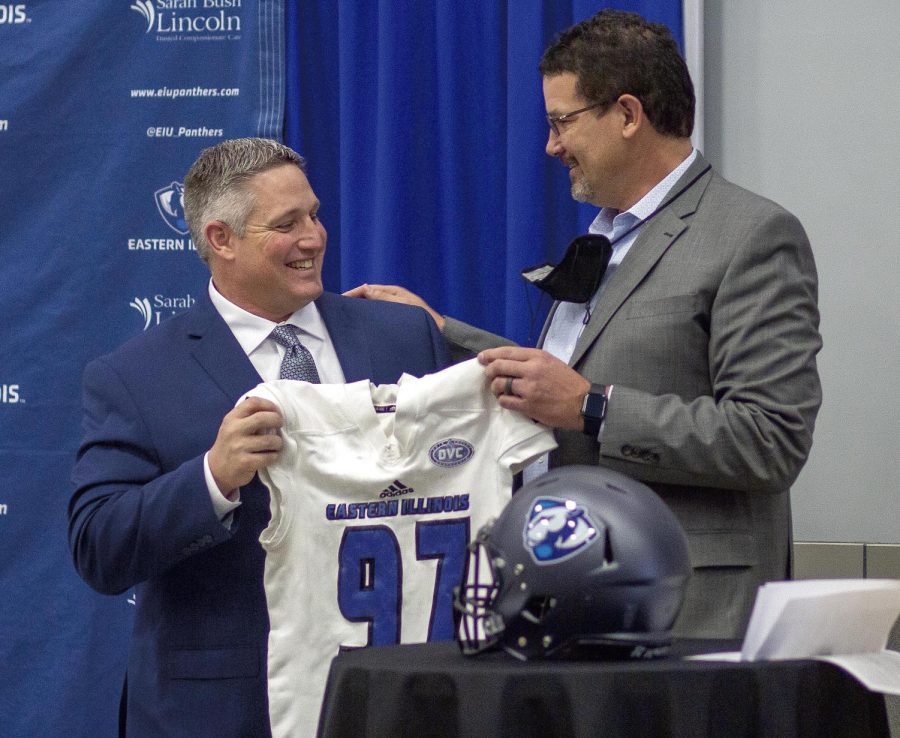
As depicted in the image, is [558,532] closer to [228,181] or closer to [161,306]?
[228,181]

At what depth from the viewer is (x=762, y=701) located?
1.43 meters

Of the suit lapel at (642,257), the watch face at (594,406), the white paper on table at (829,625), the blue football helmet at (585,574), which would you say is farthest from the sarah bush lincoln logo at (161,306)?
the white paper on table at (829,625)

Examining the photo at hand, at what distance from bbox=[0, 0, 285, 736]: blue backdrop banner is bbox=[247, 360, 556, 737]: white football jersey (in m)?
1.50

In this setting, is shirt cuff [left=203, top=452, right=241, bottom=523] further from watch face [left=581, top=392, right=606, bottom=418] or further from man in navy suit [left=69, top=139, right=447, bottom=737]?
watch face [left=581, top=392, right=606, bottom=418]

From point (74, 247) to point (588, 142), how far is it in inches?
71.3

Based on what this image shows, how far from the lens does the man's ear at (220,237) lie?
2350 mm

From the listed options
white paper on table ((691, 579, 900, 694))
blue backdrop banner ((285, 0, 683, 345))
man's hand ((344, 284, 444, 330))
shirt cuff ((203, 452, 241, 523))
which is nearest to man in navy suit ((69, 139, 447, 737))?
shirt cuff ((203, 452, 241, 523))

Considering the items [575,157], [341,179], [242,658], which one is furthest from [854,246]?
[242,658]

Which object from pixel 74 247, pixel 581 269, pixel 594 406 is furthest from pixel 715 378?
pixel 74 247

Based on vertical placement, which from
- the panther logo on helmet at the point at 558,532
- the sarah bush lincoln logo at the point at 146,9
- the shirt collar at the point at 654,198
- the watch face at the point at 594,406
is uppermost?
the sarah bush lincoln logo at the point at 146,9

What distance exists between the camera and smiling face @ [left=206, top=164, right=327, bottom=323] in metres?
2.30

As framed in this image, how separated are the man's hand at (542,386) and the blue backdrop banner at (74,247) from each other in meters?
1.62

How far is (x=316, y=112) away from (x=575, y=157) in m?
1.24

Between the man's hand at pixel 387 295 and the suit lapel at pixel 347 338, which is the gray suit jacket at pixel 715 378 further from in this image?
the man's hand at pixel 387 295
